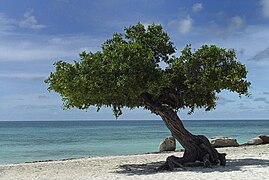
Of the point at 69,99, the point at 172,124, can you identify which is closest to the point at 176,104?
the point at 172,124

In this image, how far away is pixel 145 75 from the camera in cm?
1502

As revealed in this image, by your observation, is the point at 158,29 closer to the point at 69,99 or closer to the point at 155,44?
the point at 155,44

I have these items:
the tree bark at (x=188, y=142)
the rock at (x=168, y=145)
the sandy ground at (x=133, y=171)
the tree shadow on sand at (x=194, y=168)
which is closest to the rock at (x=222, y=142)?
the rock at (x=168, y=145)

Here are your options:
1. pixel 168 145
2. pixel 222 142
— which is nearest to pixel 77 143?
pixel 168 145

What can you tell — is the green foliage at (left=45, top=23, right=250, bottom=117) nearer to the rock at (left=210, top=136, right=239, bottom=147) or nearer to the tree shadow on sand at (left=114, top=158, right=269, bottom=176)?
the tree shadow on sand at (left=114, top=158, right=269, bottom=176)

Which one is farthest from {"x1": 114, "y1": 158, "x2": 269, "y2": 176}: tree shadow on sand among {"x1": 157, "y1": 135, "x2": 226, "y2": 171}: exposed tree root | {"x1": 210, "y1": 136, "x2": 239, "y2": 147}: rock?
{"x1": 210, "y1": 136, "x2": 239, "y2": 147}: rock

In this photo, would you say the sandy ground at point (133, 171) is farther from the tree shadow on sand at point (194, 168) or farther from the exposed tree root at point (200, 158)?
the exposed tree root at point (200, 158)

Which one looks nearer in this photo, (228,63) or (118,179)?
(118,179)

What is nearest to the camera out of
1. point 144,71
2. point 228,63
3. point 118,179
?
point 118,179

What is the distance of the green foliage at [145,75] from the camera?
14.7 metres

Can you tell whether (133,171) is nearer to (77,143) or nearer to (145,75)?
(145,75)

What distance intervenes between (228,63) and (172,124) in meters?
3.36

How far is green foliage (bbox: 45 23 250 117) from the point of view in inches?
580

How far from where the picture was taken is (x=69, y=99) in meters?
16.8
